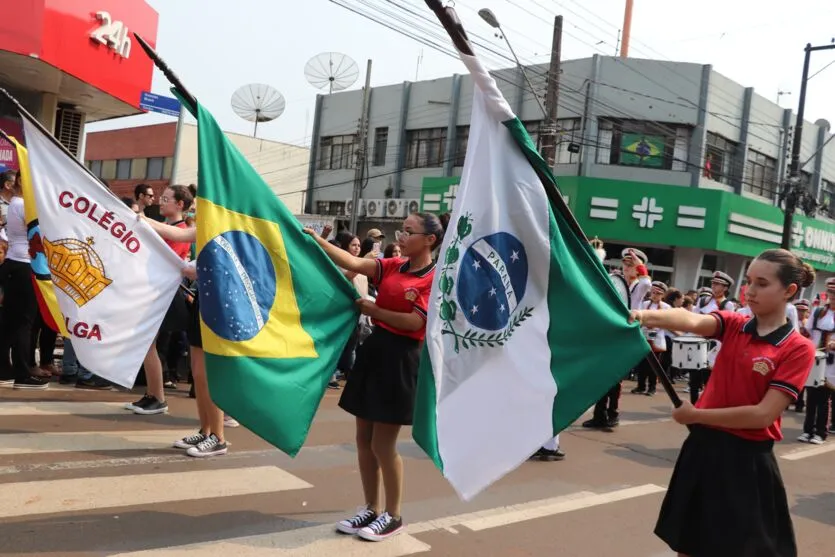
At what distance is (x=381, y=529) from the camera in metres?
4.34

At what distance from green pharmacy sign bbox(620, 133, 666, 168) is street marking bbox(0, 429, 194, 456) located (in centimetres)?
2368

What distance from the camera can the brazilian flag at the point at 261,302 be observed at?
4137mm

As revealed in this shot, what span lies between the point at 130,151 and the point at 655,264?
3172 centimetres

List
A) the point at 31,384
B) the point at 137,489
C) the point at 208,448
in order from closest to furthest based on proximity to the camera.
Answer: the point at 137,489 → the point at 208,448 → the point at 31,384

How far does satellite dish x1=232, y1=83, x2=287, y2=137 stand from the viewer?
1387 inches

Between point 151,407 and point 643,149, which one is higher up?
point 643,149

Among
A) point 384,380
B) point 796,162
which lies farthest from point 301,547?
point 796,162

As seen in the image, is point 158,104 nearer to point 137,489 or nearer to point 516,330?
point 137,489

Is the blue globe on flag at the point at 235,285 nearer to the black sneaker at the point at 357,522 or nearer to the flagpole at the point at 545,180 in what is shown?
the black sneaker at the point at 357,522

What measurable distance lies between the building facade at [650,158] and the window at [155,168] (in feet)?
50.0

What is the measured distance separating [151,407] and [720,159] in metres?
25.7

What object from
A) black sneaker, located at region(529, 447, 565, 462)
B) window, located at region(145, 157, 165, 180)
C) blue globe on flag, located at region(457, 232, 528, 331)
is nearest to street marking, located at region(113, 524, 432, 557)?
blue globe on flag, located at region(457, 232, 528, 331)

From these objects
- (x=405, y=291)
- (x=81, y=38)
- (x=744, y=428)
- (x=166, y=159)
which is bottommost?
(x=744, y=428)

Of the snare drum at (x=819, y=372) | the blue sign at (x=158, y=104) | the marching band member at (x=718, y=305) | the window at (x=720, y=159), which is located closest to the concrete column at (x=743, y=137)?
the window at (x=720, y=159)
